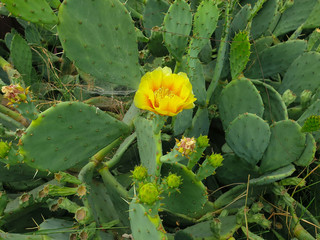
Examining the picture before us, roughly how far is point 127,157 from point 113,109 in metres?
0.34

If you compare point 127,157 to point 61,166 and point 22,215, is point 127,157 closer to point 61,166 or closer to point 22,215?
point 61,166

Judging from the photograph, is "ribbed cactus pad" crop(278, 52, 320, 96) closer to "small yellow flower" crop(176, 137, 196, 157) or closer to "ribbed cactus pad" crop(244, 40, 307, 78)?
"ribbed cactus pad" crop(244, 40, 307, 78)

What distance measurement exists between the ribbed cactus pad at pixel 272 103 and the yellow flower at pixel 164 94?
2.00 feet

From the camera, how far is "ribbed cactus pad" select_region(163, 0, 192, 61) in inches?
54.5

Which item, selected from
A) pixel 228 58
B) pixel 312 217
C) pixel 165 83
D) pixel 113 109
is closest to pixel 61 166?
pixel 165 83

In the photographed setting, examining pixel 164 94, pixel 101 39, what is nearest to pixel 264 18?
pixel 101 39

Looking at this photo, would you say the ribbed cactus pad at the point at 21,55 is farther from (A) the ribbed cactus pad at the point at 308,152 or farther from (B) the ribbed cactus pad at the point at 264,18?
(A) the ribbed cactus pad at the point at 308,152

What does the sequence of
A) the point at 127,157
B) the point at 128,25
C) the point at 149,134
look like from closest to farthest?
the point at 149,134 < the point at 128,25 < the point at 127,157

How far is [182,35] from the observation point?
4.64ft

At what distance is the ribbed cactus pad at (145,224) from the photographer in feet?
3.25

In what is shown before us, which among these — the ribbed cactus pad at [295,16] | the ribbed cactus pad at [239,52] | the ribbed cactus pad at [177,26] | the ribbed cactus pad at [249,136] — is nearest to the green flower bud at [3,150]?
the ribbed cactus pad at [177,26]

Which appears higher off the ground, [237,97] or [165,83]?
[165,83]

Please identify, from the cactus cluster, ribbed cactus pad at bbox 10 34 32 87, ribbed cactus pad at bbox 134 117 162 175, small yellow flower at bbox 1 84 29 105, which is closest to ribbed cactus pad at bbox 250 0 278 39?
the cactus cluster

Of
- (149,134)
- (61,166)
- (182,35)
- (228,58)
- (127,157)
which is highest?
(182,35)
